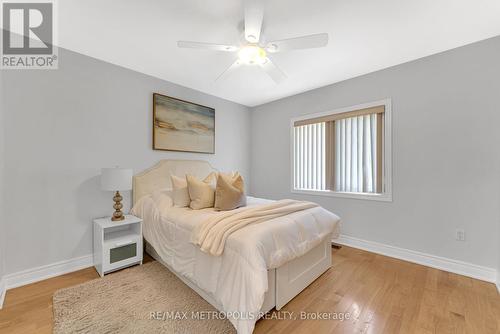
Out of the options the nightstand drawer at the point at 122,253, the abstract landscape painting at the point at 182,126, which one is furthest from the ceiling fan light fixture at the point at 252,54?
the nightstand drawer at the point at 122,253

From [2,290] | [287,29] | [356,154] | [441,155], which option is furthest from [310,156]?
[2,290]

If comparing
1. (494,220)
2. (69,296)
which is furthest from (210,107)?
(494,220)

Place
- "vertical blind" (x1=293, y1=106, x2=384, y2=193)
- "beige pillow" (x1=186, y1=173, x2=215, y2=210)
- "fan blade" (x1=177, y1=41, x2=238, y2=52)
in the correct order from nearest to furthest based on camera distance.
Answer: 1. "fan blade" (x1=177, y1=41, x2=238, y2=52)
2. "beige pillow" (x1=186, y1=173, x2=215, y2=210)
3. "vertical blind" (x1=293, y1=106, x2=384, y2=193)

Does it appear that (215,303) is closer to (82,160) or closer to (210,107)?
(82,160)

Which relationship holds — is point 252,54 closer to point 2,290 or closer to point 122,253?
point 122,253

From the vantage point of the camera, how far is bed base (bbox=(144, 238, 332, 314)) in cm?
168

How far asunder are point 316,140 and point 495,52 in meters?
2.13

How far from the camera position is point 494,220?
7.04 ft

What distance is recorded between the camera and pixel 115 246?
7.44 feet

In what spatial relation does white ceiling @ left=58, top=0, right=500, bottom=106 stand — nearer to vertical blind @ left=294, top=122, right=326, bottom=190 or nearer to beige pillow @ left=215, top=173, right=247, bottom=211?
vertical blind @ left=294, top=122, right=326, bottom=190

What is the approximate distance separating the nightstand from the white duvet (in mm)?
189

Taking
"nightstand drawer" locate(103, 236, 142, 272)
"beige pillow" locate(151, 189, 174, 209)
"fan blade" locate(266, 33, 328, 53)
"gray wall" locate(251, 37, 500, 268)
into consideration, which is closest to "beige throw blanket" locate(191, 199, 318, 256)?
"beige pillow" locate(151, 189, 174, 209)

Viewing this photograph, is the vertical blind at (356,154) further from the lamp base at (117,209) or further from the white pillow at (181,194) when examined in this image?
the lamp base at (117,209)

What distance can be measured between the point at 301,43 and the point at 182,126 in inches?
86.6
